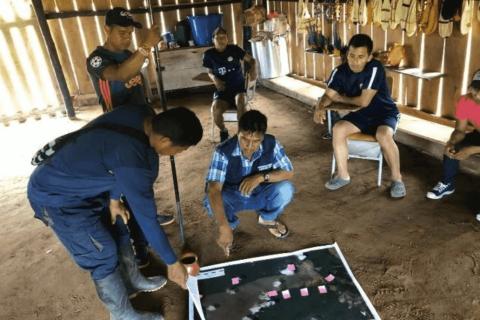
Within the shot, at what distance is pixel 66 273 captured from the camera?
269 cm

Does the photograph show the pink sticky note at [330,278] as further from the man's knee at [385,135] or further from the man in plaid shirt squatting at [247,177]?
the man's knee at [385,135]

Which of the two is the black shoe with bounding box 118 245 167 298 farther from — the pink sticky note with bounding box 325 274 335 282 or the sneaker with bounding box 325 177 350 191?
the sneaker with bounding box 325 177 350 191

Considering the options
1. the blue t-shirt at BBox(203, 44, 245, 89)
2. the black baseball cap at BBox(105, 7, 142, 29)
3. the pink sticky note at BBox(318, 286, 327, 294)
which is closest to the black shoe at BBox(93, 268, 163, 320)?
the pink sticky note at BBox(318, 286, 327, 294)

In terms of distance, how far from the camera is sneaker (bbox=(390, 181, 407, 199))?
322cm

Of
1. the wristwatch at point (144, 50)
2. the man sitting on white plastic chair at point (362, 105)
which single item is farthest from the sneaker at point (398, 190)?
the wristwatch at point (144, 50)

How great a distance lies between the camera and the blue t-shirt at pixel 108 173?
1543 millimetres

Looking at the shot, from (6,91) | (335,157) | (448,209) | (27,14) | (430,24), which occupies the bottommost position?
(448,209)

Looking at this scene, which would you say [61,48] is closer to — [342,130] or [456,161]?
[342,130]

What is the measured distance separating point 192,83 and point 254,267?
4.95 metres

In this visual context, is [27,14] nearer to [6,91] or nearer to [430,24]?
[6,91]

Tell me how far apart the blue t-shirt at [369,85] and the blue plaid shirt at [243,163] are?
122 centimetres

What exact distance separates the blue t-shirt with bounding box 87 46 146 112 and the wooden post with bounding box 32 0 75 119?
401 centimetres

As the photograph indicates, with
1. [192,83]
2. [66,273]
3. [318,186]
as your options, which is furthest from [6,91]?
[318,186]

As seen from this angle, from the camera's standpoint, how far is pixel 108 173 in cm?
168
